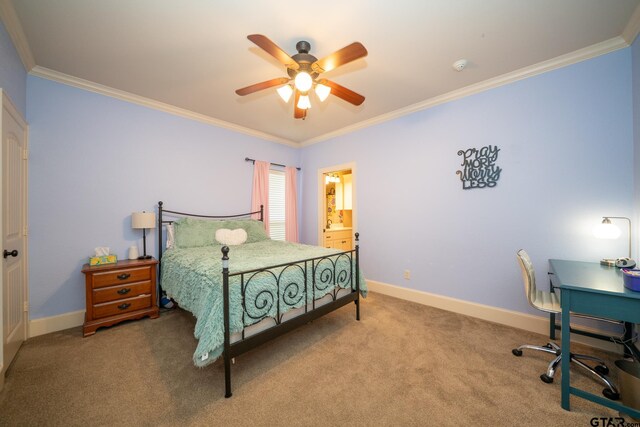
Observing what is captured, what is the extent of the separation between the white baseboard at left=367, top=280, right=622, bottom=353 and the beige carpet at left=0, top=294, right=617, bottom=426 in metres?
0.11

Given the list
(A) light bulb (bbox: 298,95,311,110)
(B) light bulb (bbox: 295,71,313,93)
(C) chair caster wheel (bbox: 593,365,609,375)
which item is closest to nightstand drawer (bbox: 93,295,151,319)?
(A) light bulb (bbox: 298,95,311,110)

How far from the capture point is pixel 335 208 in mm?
5918

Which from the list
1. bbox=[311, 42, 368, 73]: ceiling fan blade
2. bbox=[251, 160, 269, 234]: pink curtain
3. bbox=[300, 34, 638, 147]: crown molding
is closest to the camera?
bbox=[311, 42, 368, 73]: ceiling fan blade

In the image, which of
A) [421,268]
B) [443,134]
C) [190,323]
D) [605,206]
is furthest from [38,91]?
[605,206]

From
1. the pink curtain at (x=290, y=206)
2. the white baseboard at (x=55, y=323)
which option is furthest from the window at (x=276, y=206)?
the white baseboard at (x=55, y=323)

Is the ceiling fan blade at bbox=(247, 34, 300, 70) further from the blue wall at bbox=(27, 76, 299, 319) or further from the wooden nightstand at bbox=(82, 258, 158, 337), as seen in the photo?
the wooden nightstand at bbox=(82, 258, 158, 337)

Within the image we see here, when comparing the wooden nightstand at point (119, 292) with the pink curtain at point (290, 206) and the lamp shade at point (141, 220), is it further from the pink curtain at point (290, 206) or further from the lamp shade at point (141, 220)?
the pink curtain at point (290, 206)

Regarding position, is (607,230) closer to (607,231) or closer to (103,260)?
(607,231)

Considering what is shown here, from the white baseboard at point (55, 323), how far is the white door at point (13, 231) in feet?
0.35

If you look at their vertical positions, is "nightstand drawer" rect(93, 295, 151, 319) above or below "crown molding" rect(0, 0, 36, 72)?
below

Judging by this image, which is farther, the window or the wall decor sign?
the window

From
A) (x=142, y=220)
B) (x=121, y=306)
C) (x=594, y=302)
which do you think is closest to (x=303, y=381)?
(x=594, y=302)

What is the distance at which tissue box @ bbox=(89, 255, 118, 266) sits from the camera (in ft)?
9.09

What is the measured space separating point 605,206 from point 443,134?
177 cm
